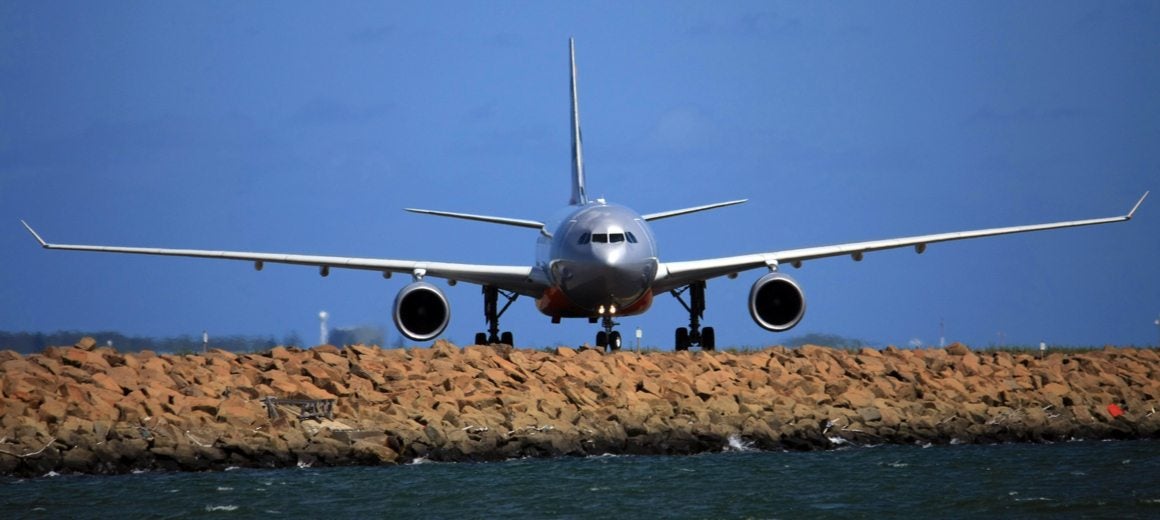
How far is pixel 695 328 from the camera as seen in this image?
141ft

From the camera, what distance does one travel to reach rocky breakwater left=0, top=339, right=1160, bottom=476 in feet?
99.5

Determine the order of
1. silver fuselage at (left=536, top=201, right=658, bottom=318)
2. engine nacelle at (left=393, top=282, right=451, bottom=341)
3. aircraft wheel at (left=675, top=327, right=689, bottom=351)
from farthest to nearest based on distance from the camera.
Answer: aircraft wheel at (left=675, top=327, right=689, bottom=351) → engine nacelle at (left=393, top=282, right=451, bottom=341) → silver fuselage at (left=536, top=201, right=658, bottom=318)

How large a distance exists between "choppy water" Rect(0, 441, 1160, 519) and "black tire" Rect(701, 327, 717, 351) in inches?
427

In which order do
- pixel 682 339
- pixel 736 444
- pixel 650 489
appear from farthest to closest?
pixel 682 339 < pixel 736 444 < pixel 650 489

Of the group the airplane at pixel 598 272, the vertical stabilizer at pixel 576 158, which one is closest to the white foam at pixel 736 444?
the airplane at pixel 598 272

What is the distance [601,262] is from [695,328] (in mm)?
5533

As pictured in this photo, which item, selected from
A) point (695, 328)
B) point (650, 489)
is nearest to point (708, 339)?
point (695, 328)

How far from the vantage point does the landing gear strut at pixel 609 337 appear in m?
40.3

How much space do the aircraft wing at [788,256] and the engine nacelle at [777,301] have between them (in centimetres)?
105

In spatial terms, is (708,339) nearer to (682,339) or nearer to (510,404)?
(682,339)

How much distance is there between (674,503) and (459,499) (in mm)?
2987

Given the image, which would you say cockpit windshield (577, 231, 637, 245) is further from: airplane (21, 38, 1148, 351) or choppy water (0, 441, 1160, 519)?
choppy water (0, 441, 1160, 519)

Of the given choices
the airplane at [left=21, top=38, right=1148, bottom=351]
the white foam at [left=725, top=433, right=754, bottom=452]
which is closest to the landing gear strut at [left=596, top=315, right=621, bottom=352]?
the airplane at [left=21, top=38, right=1148, bottom=351]

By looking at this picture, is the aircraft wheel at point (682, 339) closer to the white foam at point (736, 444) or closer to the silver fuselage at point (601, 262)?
the silver fuselage at point (601, 262)
